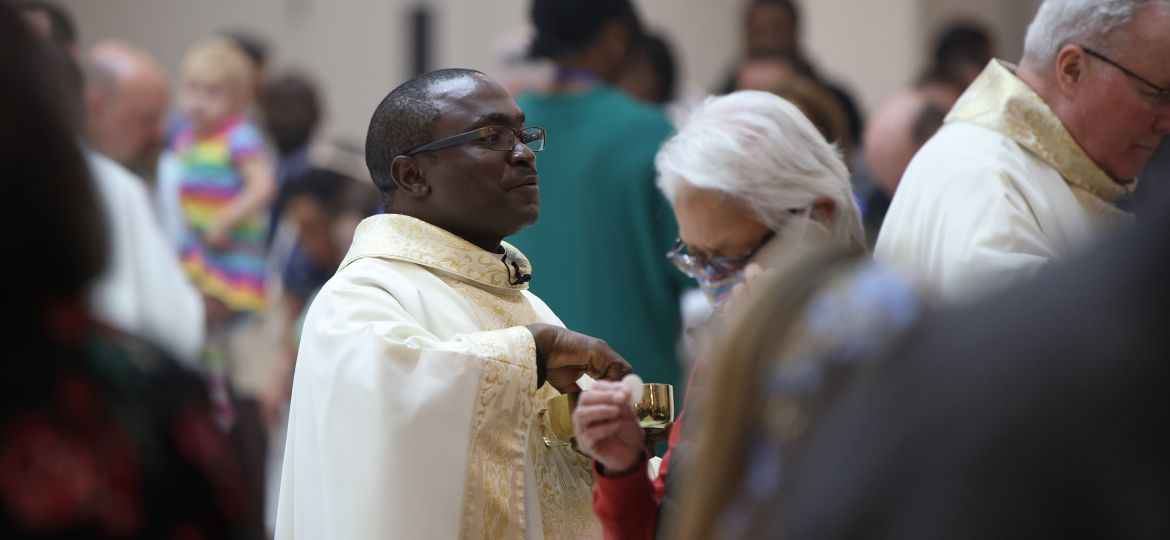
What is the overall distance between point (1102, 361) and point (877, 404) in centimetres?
17

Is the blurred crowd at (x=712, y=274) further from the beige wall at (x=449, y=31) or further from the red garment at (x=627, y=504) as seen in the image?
the beige wall at (x=449, y=31)

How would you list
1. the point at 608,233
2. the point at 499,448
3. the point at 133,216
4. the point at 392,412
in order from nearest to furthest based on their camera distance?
the point at 392,412, the point at 499,448, the point at 133,216, the point at 608,233

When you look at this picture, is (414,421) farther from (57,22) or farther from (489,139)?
(57,22)

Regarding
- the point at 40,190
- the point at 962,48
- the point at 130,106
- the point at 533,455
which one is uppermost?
the point at 40,190

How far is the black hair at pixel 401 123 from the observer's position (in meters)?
3.28

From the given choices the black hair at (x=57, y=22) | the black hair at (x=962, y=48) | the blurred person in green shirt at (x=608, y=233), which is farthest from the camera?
the black hair at (x=962, y=48)

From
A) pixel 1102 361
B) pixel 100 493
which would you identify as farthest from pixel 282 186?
pixel 1102 361

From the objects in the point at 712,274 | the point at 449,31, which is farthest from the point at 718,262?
the point at 449,31

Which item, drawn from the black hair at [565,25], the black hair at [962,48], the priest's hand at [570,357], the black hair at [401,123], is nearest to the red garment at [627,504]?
the priest's hand at [570,357]

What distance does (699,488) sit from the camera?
1406 millimetres

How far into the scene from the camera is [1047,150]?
3.65 meters

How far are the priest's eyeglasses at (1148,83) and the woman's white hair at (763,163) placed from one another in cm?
66

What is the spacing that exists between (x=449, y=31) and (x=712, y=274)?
8707mm

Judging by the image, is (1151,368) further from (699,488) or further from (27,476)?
(27,476)
